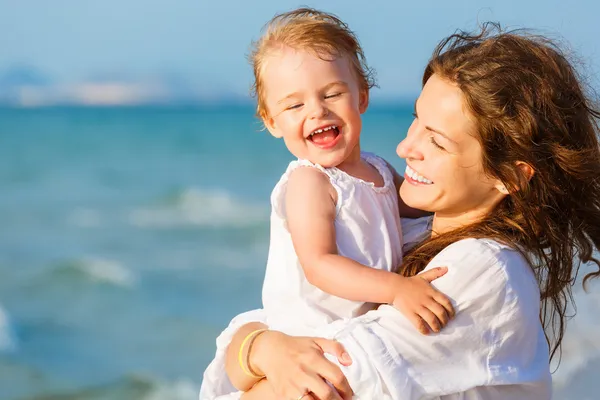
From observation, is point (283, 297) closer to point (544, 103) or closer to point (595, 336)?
point (544, 103)

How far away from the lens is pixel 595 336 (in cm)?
748

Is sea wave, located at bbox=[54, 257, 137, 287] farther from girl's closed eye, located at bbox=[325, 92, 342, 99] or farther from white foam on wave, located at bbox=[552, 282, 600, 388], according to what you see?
girl's closed eye, located at bbox=[325, 92, 342, 99]

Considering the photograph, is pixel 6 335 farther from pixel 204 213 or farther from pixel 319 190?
pixel 319 190

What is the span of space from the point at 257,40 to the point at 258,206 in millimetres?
12243

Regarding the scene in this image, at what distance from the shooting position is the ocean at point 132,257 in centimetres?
897

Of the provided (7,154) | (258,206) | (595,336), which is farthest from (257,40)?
(7,154)

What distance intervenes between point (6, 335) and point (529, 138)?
29.3 feet

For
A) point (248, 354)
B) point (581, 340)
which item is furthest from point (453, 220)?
point (581, 340)

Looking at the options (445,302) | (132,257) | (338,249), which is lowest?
(445,302)

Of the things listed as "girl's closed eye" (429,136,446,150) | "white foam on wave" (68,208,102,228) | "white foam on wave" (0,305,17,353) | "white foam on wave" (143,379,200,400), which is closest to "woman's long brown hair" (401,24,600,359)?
"girl's closed eye" (429,136,446,150)

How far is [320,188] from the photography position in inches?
105

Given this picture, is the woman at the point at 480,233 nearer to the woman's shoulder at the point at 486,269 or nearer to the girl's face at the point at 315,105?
the woman's shoulder at the point at 486,269

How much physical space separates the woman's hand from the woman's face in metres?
0.51

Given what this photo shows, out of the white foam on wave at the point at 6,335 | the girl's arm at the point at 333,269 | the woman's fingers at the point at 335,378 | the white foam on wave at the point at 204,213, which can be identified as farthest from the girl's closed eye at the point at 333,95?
the white foam on wave at the point at 204,213
